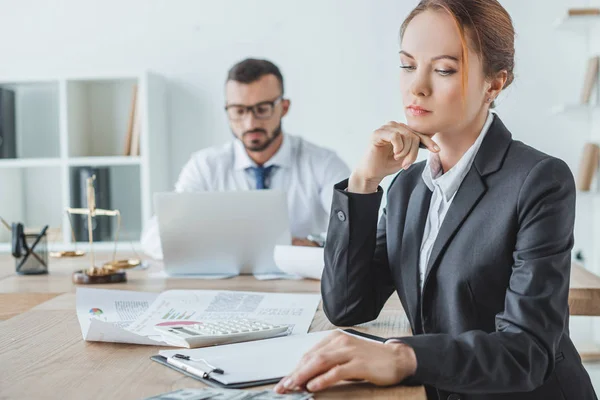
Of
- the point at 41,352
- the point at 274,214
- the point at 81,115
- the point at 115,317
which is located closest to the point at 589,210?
the point at 274,214

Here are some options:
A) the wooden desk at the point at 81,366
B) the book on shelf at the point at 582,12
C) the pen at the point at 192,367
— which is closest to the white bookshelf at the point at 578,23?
the book on shelf at the point at 582,12

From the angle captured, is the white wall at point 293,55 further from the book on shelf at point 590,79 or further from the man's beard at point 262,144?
the man's beard at point 262,144

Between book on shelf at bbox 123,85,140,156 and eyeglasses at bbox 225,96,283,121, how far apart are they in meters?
0.97

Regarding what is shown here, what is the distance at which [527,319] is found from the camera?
1043mm

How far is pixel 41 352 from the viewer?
1162 millimetres

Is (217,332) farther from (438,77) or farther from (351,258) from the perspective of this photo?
(438,77)

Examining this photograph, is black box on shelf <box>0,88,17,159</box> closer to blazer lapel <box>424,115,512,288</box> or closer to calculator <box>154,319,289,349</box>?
calculator <box>154,319,289,349</box>

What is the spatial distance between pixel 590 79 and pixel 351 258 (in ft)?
8.35

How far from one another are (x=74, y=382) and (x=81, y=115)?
3054 millimetres

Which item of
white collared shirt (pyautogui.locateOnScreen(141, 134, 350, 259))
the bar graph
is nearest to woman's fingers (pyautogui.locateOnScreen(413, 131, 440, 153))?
the bar graph

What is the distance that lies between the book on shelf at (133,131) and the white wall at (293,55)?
9.2 inches

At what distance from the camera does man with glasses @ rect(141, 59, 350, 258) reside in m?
2.88

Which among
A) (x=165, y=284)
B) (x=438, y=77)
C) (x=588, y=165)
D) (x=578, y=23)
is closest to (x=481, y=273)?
(x=438, y=77)

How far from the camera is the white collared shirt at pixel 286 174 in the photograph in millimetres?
3018
